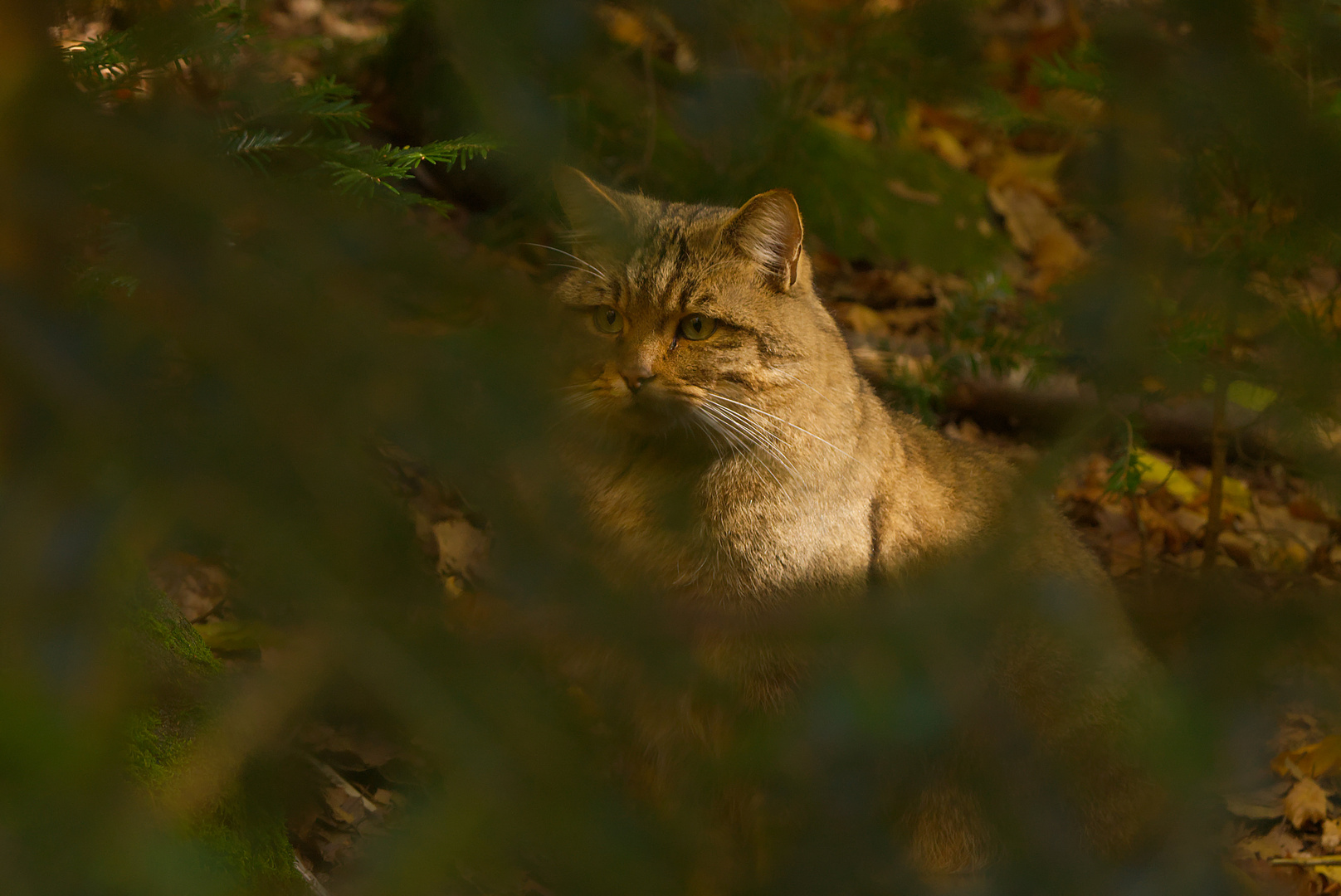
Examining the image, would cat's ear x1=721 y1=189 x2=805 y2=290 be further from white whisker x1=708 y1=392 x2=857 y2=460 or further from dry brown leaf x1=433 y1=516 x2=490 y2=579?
dry brown leaf x1=433 y1=516 x2=490 y2=579

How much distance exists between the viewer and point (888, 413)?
3312mm

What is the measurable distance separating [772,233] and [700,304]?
1.03 ft

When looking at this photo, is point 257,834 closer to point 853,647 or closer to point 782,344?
point 853,647

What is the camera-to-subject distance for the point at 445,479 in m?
0.60

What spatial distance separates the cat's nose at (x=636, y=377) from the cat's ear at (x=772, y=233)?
550 mm

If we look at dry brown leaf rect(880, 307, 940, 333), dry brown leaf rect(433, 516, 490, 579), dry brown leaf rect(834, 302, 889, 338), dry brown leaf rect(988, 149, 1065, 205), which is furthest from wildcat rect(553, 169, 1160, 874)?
dry brown leaf rect(988, 149, 1065, 205)

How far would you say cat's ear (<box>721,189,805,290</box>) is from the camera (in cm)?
247

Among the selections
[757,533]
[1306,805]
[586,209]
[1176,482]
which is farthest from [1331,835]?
[586,209]

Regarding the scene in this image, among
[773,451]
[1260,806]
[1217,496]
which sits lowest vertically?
[1260,806]

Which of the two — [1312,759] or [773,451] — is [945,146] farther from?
[773,451]

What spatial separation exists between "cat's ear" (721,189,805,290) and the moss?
161 cm

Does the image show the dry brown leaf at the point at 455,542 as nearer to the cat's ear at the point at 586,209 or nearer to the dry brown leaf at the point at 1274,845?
the cat's ear at the point at 586,209

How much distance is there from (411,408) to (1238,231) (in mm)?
2548

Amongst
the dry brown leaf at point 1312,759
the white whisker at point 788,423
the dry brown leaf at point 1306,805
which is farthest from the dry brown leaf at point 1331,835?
the white whisker at point 788,423
